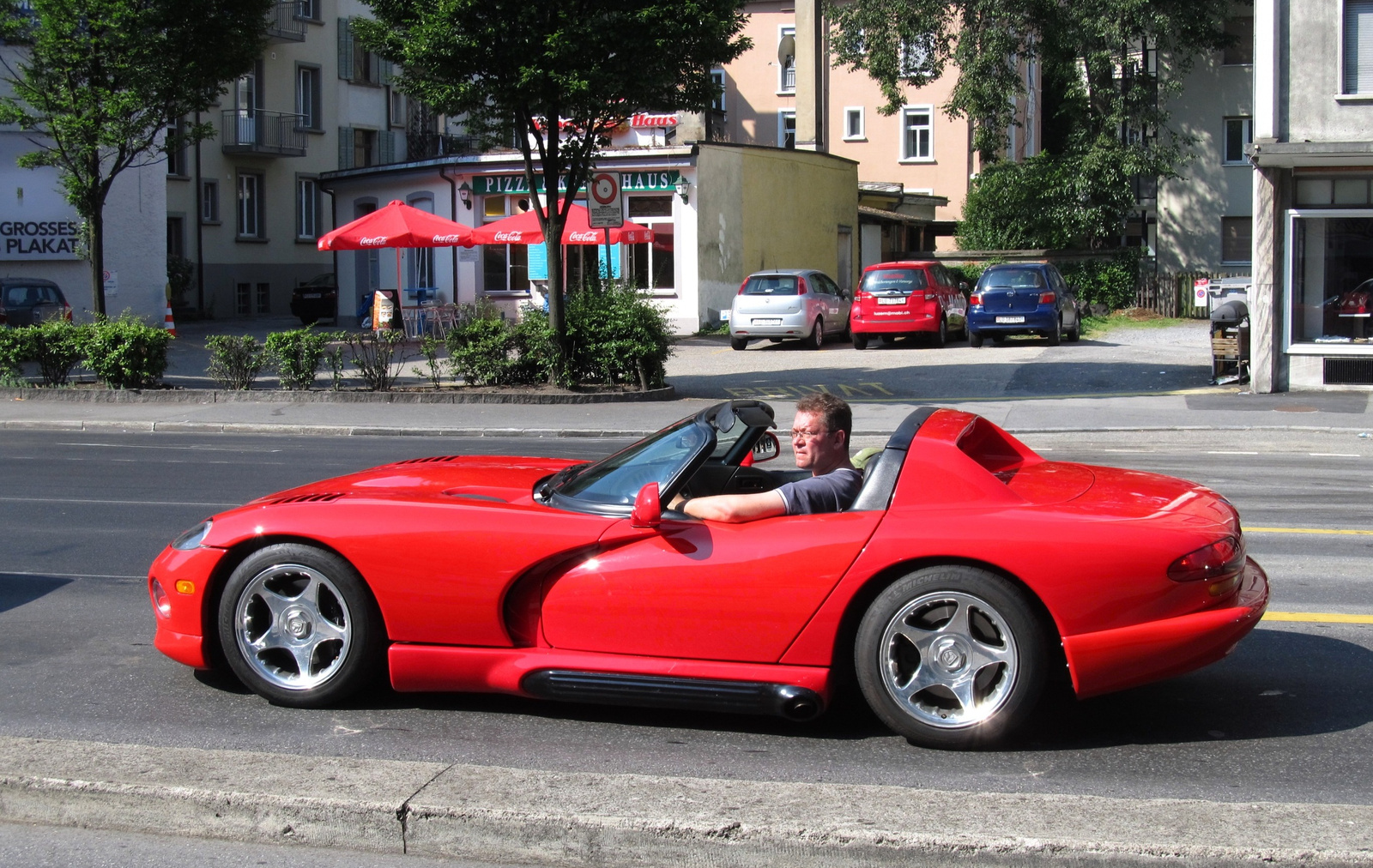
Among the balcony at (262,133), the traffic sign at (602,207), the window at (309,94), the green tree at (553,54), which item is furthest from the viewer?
the window at (309,94)

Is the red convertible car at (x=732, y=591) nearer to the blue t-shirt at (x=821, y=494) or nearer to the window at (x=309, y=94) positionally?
the blue t-shirt at (x=821, y=494)

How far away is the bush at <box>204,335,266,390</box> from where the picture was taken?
1939cm

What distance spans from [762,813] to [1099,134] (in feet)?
123

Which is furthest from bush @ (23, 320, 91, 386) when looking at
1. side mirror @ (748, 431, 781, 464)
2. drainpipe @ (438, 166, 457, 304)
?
side mirror @ (748, 431, 781, 464)

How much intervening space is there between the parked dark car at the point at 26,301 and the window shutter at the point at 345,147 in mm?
20829

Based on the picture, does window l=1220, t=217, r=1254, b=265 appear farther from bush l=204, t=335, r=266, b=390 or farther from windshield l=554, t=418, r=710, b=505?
windshield l=554, t=418, r=710, b=505

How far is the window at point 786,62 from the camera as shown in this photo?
5256 cm

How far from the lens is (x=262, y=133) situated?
140 feet

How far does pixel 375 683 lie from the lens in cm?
521

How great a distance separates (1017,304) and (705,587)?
75.8 feet

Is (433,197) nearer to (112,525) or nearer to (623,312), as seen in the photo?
(623,312)

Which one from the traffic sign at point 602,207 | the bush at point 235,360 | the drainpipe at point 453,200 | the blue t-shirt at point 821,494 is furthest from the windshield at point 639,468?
the drainpipe at point 453,200

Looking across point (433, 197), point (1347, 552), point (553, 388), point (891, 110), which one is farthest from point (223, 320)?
point (1347, 552)

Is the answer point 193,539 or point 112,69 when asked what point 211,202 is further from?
point 193,539
